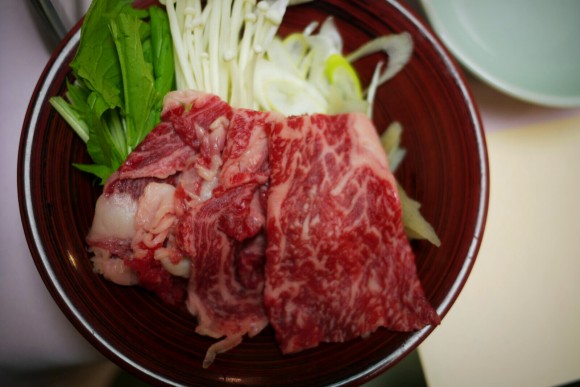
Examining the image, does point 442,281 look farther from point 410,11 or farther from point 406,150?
point 410,11

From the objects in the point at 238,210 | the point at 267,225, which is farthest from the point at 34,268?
the point at 267,225

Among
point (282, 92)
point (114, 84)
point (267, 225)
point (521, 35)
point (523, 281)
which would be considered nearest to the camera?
point (267, 225)

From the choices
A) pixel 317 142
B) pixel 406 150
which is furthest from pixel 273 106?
pixel 406 150

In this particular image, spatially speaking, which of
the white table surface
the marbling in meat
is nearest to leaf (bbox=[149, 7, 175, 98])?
the marbling in meat

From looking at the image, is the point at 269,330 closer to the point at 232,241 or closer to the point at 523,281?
the point at 232,241

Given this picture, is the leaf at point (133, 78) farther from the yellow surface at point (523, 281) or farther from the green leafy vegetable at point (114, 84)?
the yellow surface at point (523, 281)
